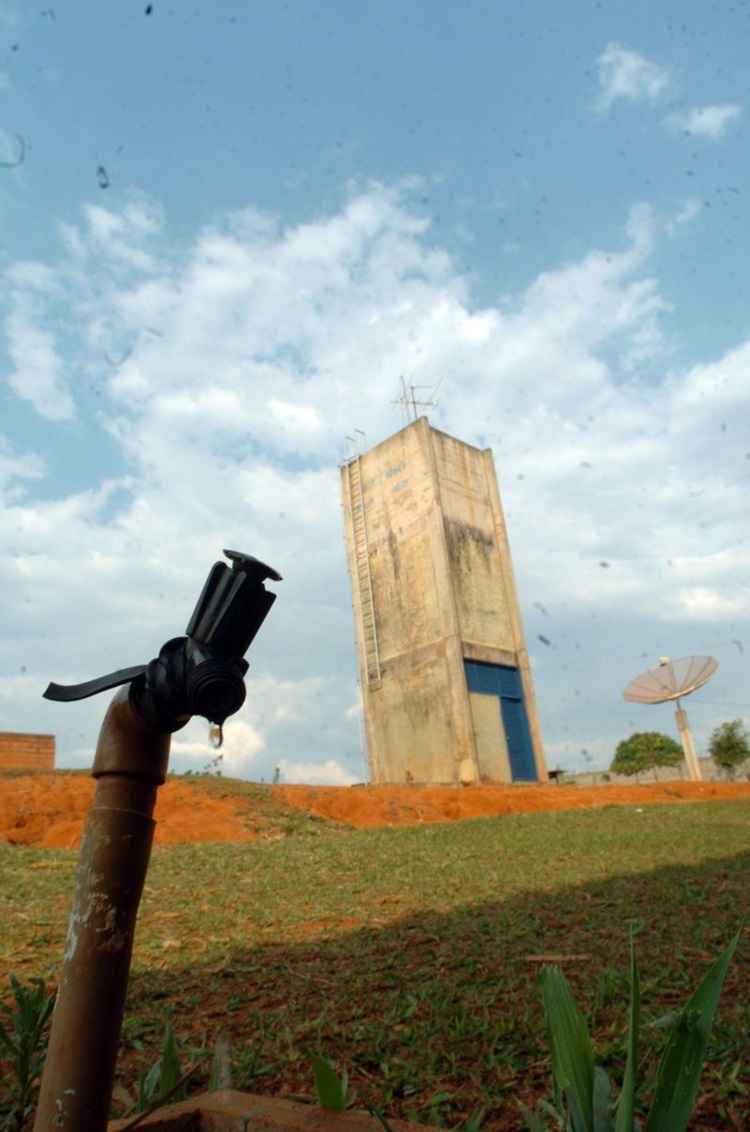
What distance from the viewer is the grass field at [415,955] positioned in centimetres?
243

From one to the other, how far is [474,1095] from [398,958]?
1781mm

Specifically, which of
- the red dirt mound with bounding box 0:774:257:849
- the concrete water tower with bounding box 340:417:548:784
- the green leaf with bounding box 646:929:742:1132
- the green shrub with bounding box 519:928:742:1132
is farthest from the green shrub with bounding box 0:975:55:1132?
the concrete water tower with bounding box 340:417:548:784

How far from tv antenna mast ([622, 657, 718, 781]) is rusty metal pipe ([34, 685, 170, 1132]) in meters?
33.5

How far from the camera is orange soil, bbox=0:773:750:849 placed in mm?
12586

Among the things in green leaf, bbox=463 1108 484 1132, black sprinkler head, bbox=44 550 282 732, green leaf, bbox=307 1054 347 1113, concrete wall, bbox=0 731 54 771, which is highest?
concrete wall, bbox=0 731 54 771

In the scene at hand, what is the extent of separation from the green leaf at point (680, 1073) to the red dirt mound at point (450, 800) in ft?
47.3

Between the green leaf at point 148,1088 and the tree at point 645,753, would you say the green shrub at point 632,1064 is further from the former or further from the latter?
the tree at point 645,753

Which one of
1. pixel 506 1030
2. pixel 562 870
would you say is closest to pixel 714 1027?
pixel 506 1030

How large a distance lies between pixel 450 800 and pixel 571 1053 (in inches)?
726

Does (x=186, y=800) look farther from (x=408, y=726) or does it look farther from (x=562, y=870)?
(x=408, y=726)

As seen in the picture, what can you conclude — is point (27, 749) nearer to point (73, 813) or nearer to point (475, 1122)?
point (73, 813)

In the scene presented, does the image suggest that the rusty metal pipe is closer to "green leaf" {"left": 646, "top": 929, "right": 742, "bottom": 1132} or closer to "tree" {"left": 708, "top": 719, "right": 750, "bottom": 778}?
"green leaf" {"left": 646, "top": 929, "right": 742, "bottom": 1132}

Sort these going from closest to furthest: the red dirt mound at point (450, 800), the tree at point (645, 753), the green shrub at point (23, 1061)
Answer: the green shrub at point (23, 1061) < the red dirt mound at point (450, 800) < the tree at point (645, 753)

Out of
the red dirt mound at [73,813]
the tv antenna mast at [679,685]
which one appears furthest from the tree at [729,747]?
the red dirt mound at [73,813]
